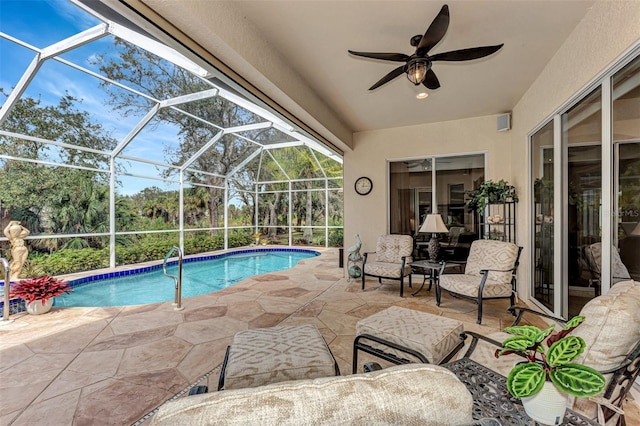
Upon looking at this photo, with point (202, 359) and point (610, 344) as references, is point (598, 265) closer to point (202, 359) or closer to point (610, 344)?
point (610, 344)

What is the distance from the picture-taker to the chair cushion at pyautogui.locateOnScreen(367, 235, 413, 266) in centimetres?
509

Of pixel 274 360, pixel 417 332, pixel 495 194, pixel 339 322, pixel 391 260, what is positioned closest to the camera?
pixel 274 360

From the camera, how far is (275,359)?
5.13 ft

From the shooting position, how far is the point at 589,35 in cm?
249

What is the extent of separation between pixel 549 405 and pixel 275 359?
3.97 feet

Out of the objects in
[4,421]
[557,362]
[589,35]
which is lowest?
[4,421]

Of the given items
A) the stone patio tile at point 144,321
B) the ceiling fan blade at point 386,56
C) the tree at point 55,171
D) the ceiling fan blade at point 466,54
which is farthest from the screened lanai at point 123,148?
the stone patio tile at point 144,321

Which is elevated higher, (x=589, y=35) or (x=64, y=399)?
(x=589, y=35)

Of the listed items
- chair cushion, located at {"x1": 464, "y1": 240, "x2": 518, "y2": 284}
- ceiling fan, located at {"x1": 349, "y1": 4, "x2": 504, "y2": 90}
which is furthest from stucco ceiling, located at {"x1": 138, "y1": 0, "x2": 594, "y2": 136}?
chair cushion, located at {"x1": 464, "y1": 240, "x2": 518, "y2": 284}

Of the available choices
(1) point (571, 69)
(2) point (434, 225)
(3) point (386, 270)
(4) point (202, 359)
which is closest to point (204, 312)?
(4) point (202, 359)

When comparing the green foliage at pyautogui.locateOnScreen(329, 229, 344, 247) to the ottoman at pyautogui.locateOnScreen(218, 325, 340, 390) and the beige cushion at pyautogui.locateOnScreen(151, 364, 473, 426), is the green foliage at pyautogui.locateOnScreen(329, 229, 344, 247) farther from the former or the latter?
the beige cushion at pyautogui.locateOnScreen(151, 364, 473, 426)

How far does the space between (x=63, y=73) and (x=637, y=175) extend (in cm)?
728

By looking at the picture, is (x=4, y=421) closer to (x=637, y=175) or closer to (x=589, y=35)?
(x=637, y=175)

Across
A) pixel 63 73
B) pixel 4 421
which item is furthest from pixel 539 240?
pixel 63 73
